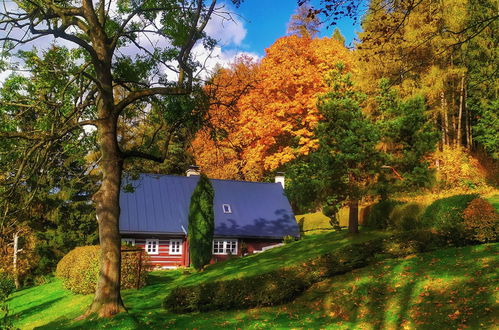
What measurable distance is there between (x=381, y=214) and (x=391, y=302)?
43.2 feet

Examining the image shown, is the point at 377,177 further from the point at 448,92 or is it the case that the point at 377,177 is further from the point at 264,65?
the point at 264,65

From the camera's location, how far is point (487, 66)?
29734 millimetres

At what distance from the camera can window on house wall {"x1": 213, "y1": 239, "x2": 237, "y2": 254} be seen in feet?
103

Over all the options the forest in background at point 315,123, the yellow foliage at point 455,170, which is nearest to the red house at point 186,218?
the forest in background at point 315,123

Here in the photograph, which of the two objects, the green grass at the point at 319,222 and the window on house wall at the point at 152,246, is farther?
the green grass at the point at 319,222

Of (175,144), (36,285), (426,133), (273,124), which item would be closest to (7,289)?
(426,133)

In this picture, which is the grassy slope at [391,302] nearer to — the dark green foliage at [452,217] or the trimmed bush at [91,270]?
the dark green foliage at [452,217]

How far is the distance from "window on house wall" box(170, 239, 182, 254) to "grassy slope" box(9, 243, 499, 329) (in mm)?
14241

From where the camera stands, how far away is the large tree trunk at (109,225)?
45.0 ft

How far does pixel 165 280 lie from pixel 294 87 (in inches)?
896

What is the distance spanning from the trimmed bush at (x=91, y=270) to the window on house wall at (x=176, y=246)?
815cm

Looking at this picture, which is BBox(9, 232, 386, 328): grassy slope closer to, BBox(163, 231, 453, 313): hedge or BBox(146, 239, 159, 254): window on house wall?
BBox(163, 231, 453, 313): hedge

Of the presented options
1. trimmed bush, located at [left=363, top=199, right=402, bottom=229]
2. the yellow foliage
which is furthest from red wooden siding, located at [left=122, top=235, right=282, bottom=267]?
the yellow foliage

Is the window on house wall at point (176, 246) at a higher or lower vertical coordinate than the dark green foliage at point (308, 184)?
lower
